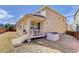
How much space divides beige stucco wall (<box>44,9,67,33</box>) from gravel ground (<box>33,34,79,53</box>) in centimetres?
10

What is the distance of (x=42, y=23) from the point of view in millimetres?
1719

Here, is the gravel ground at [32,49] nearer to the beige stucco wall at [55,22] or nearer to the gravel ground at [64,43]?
the gravel ground at [64,43]

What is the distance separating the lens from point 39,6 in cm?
175

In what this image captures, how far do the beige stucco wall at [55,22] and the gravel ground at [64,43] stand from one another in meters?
0.10

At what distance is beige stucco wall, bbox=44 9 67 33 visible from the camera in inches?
68.2

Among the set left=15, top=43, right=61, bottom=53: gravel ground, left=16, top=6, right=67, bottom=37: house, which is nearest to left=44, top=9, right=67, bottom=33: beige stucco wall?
left=16, top=6, right=67, bottom=37: house

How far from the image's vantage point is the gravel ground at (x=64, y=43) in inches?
68.3

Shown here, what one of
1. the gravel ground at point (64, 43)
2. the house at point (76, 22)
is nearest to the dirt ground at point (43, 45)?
the gravel ground at point (64, 43)

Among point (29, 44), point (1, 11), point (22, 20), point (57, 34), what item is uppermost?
point (1, 11)

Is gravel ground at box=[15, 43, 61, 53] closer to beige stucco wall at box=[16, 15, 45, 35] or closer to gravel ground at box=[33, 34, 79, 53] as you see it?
gravel ground at box=[33, 34, 79, 53]

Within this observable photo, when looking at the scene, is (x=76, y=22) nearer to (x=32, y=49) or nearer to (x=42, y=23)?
(x=42, y=23)
